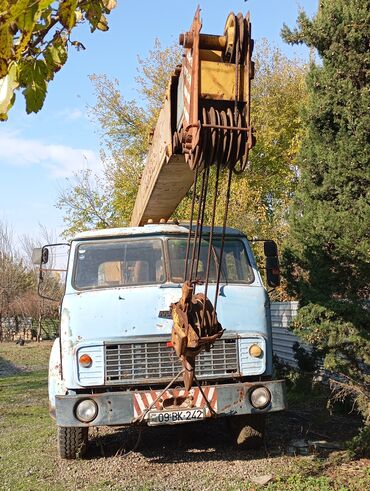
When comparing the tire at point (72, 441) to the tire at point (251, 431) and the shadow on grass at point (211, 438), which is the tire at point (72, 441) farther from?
the tire at point (251, 431)

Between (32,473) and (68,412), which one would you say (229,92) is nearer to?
(68,412)

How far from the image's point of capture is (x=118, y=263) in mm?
6633

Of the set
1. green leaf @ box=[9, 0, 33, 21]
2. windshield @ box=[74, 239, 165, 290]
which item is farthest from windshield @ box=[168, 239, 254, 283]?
green leaf @ box=[9, 0, 33, 21]

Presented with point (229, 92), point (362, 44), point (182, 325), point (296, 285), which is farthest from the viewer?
point (296, 285)

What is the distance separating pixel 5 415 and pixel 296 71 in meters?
19.3

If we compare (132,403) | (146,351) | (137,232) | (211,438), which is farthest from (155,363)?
(211,438)

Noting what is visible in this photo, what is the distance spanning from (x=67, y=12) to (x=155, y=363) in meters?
4.16

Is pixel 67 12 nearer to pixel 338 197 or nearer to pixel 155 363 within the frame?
pixel 155 363

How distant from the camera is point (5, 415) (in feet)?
32.1

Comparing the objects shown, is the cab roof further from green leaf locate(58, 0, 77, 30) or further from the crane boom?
green leaf locate(58, 0, 77, 30)

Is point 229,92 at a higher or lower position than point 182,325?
higher

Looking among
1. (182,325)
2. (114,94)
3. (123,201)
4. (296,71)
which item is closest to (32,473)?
(182,325)

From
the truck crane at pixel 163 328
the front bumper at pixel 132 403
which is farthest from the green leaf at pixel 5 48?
the front bumper at pixel 132 403

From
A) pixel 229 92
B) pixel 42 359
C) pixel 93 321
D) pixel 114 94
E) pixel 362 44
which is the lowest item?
pixel 42 359
